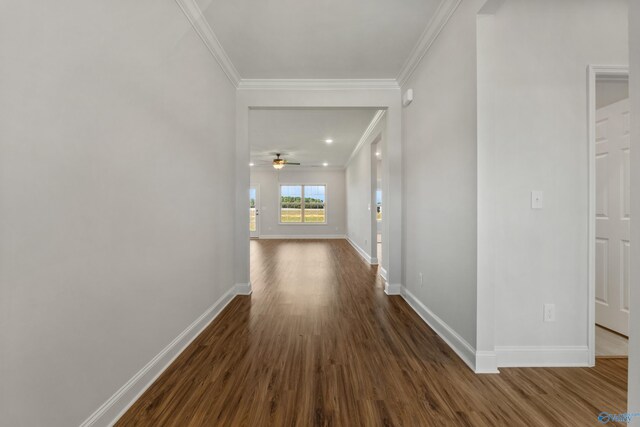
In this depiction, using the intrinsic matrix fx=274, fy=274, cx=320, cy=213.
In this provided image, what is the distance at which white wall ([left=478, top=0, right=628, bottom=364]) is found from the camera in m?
1.95

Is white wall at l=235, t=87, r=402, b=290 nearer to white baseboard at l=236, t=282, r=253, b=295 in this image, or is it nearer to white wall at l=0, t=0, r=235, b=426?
white baseboard at l=236, t=282, r=253, b=295

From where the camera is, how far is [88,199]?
1290 millimetres

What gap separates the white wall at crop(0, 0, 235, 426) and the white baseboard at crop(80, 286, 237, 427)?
0.05 metres

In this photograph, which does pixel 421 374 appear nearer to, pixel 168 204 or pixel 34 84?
pixel 168 204

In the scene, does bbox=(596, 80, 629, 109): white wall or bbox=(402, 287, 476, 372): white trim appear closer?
bbox=(402, 287, 476, 372): white trim

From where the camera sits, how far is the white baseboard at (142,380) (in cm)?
137

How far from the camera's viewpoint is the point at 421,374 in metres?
1.87

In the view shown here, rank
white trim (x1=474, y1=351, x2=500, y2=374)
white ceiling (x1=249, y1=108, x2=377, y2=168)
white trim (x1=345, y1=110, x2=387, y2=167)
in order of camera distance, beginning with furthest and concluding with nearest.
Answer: white ceiling (x1=249, y1=108, x2=377, y2=168), white trim (x1=345, y1=110, x2=387, y2=167), white trim (x1=474, y1=351, x2=500, y2=374)

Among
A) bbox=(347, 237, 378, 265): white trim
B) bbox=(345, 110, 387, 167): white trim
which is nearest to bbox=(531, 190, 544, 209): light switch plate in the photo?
bbox=(345, 110, 387, 167): white trim

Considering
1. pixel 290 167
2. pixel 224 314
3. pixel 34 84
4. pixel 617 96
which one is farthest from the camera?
pixel 290 167

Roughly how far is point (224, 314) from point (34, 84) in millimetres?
2448

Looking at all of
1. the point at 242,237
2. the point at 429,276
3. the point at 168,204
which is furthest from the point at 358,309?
the point at 168,204

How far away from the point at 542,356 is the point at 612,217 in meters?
1.50

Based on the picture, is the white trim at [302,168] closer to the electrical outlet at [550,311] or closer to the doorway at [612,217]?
the doorway at [612,217]
